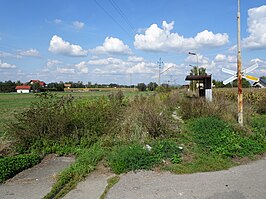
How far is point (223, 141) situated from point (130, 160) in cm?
334

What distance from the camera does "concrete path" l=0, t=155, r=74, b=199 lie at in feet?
14.1

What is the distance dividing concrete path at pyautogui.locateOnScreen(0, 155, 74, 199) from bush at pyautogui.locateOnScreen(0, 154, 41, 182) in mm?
119

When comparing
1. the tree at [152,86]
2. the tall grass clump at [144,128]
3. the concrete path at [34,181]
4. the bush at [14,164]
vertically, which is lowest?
the concrete path at [34,181]

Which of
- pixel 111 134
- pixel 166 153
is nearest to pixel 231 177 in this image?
pixel 166 153

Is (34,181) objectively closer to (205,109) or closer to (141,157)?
(141,157)

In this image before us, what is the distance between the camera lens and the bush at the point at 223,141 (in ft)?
21.4

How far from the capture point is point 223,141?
7156mm

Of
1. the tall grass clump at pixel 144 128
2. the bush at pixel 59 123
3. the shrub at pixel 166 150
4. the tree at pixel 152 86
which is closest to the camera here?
the shrub at pixel 166 150

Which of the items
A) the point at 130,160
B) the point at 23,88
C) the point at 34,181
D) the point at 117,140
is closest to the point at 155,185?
the point at 130,160

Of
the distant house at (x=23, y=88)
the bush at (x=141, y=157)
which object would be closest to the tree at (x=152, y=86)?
the bush at (x=141, y=157)

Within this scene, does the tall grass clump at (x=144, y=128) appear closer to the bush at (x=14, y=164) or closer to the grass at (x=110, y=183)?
the grass at (x=110, y=183)

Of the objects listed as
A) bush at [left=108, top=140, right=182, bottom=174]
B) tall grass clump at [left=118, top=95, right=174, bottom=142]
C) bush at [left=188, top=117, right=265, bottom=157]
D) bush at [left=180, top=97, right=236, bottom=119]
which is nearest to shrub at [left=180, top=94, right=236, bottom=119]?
bush at [left=180, top=97, right=236, bottom=119]

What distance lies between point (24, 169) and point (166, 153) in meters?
3.64

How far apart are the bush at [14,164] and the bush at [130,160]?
2042 mm
